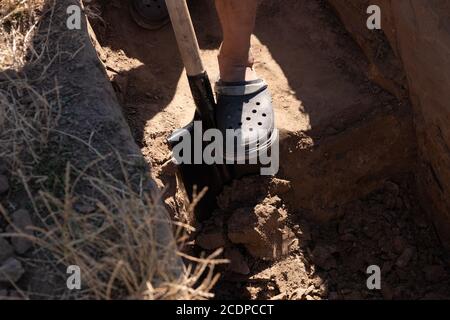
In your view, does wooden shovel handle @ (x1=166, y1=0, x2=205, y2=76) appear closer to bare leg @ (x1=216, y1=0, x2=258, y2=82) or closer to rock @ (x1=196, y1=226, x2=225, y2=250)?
bare leg @ (x1=216, y1=0, x2=258, y2=82)

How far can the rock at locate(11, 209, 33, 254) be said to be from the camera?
2.21m

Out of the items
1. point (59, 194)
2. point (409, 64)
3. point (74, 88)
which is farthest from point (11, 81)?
point (409, 64)

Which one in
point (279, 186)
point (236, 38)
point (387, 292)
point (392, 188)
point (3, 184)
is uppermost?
point (236, 38)

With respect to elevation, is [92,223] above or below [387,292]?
above

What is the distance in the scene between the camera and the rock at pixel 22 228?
2215 millimetres

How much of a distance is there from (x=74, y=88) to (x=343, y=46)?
1281 mm

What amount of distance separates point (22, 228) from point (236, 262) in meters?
0.97

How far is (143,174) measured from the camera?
2.43 m

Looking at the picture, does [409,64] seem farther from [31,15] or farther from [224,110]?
[31,15]

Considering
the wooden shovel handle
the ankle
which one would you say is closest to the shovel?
the wooden shovel handle

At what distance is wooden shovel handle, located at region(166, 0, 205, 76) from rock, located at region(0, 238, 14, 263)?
0.98 metres

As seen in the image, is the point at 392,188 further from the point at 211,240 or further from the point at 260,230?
the point at 211,240

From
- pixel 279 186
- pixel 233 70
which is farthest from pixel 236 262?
pixel 233 70

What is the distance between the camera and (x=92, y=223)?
2240mm
